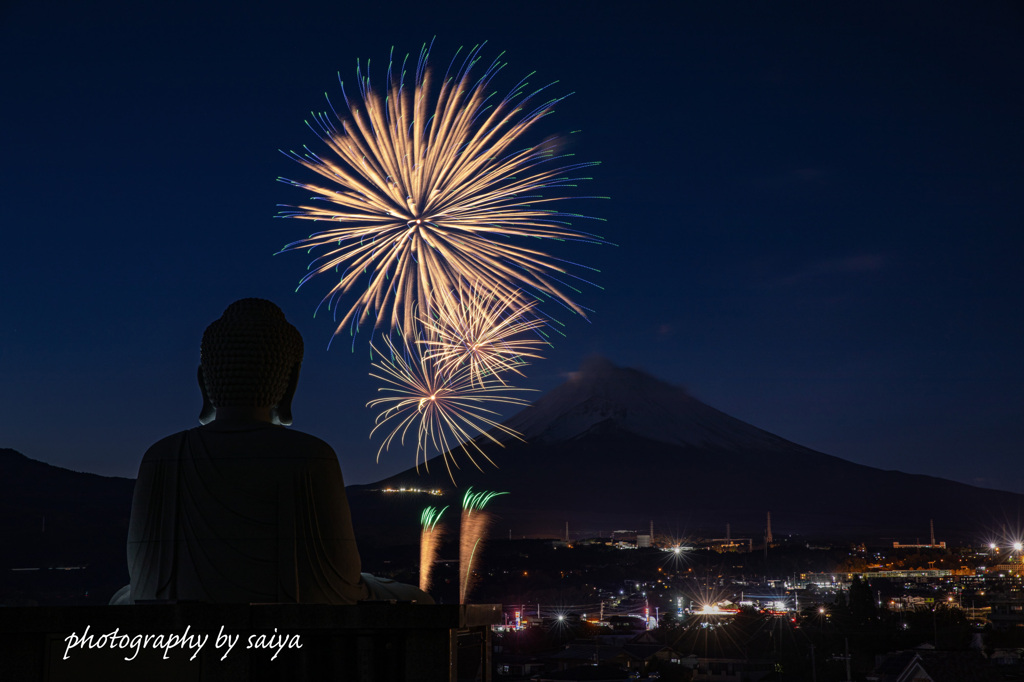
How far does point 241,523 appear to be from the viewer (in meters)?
8.96

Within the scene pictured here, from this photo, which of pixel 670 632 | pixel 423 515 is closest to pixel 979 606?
pixel 670 632

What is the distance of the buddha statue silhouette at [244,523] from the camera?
8820 millimetres

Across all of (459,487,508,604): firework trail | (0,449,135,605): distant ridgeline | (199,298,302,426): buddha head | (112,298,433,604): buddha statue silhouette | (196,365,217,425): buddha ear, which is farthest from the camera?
(0,449,135,605): distant ridgeline

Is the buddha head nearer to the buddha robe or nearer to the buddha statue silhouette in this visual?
the buddha statue silhouette

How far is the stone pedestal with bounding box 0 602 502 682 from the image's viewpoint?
584 centimetres


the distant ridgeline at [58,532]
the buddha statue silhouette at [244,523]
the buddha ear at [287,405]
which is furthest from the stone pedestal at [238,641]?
the distant ridgeline at [58,532]

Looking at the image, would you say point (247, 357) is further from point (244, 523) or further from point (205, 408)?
point (244, 523)

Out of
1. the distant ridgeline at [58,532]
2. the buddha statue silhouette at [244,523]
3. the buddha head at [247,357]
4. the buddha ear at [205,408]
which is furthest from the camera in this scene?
the distant ridgeline at [58,532]

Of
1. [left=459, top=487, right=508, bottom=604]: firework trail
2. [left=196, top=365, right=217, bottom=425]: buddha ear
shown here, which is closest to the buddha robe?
[left=196, top=365, right=217, bottom=425]: buddha ear

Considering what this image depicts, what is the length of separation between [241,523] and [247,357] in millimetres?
1467

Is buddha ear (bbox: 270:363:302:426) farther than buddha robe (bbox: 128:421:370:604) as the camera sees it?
Yes

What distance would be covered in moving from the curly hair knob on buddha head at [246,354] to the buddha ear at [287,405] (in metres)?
0.15

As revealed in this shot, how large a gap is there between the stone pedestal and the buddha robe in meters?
2.06

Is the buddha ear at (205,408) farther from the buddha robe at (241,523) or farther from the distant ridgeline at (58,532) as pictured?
the distant ridgeline at (58,532)
